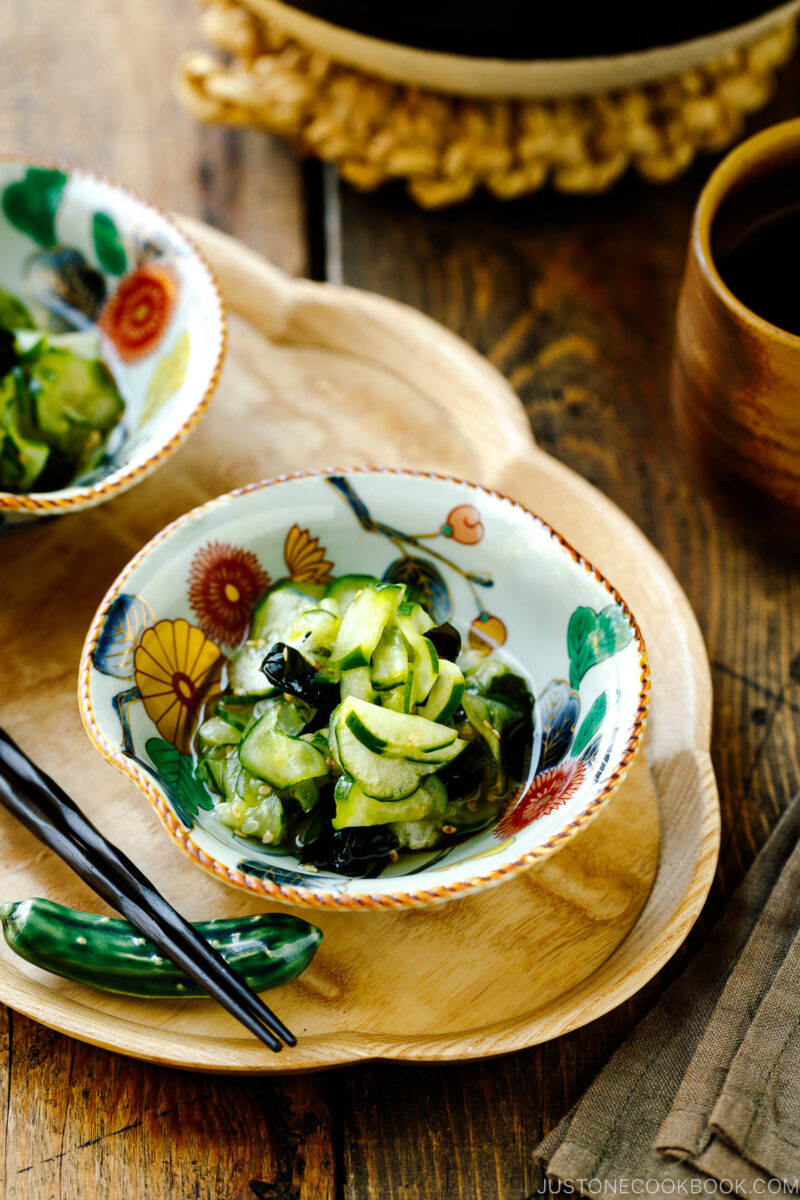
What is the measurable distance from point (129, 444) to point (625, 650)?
818 millimetres

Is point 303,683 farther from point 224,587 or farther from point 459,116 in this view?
point 459,116

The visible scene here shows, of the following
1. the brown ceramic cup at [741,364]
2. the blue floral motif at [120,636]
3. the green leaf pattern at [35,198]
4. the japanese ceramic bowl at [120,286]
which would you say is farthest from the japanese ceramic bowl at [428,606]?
the green leaf pattern at [35,198]

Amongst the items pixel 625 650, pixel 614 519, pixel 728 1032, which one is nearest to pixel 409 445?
pixel 614 519

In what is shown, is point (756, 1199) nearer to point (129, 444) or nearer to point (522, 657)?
point (522, 657)

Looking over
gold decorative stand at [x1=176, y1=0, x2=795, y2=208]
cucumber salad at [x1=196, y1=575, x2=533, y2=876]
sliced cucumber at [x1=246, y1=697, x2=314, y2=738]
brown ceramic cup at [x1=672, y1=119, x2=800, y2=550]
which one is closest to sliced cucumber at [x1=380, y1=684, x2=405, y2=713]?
cucumber salad at [x1=196, y1=575, x2=533, y2=876]

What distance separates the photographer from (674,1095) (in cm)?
115

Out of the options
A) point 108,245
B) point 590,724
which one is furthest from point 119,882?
point 108,245

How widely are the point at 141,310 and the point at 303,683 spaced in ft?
2.68

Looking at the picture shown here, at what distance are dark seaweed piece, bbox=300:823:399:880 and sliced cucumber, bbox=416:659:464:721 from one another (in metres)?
0.14

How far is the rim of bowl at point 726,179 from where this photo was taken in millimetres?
1433

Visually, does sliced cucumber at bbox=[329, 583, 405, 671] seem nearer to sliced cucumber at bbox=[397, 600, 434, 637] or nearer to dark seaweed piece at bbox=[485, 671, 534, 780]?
sliced cucumber at bbox=[397, 600, 434, 637]

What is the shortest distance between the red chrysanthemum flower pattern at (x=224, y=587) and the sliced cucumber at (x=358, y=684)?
267 mm

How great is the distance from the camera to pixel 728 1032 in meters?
1.17

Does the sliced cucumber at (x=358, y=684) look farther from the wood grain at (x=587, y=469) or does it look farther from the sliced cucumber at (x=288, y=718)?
the wood grain at (x=587, y=469)
